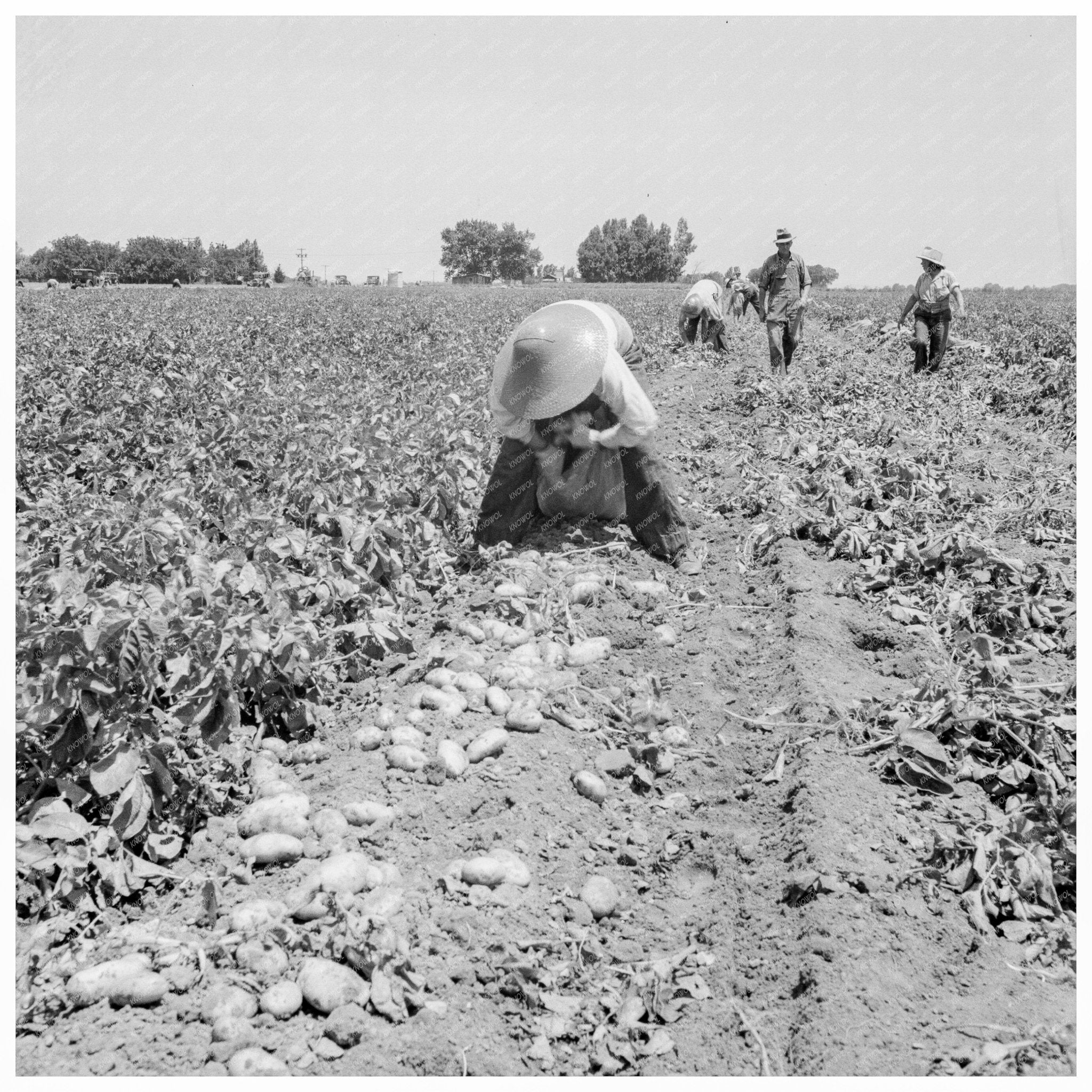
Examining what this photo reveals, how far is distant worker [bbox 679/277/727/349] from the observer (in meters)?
11.0

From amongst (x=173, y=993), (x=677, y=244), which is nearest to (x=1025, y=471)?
(x=173, y=993)

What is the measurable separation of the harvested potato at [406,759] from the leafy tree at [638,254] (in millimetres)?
66621

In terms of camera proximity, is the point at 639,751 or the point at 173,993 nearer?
the point at 173,993

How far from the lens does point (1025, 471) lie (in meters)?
5.57

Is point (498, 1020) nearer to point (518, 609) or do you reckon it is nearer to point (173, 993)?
point (173, 993)

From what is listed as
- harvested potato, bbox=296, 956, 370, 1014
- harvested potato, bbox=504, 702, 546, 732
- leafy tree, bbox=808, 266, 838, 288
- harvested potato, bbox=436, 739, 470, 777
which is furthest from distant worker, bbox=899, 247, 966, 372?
leafy tree, bbox=808, 266, 838, 288

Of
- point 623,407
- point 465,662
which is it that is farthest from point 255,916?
point 623,407

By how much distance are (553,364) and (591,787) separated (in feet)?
5.52

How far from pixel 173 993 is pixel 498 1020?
636 mm

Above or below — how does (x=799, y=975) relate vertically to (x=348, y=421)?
below

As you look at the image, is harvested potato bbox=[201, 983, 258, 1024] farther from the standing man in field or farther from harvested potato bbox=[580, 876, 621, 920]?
the standing man in field

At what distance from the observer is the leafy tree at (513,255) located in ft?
227

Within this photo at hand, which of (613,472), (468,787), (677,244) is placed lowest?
(468,787)

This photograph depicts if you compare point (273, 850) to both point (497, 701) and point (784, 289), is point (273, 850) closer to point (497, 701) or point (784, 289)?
point (497, 701)
